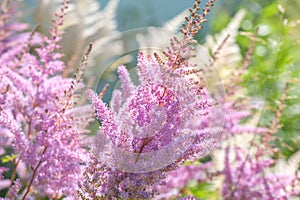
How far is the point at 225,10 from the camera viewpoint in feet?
16.0

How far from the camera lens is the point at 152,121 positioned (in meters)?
0.78

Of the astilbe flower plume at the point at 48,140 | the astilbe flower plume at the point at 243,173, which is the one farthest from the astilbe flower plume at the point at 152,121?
the astilbe flower plume at the point at 243,173

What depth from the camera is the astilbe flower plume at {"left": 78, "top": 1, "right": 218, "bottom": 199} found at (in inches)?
30.2

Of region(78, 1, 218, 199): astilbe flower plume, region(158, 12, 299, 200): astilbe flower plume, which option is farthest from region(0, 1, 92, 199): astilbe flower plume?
region(158, 12, 299, 200): astilbe flower plume

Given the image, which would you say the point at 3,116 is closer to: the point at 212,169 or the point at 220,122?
the point at 220,122

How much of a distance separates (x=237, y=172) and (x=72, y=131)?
643 millimetres

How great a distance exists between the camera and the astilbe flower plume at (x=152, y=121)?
30.2 inches

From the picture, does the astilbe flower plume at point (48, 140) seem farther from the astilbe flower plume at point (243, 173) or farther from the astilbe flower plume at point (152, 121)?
the astilbe flower plume at point (243, 173)

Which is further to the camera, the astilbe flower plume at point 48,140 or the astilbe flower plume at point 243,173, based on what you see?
the astilbe flower plume at point 243,173

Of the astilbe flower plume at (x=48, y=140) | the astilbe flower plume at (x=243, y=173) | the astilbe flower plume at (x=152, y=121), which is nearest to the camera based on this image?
the astilbe flower plume at (x=152, y=121)

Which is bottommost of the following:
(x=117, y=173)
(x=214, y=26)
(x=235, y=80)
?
(x=117, y=173)

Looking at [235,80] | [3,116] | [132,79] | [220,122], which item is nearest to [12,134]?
[3,116]

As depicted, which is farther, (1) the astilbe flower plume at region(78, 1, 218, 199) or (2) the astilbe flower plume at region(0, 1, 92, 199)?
(2) the astilbe flower plume at region(0, 1, 92, 199)

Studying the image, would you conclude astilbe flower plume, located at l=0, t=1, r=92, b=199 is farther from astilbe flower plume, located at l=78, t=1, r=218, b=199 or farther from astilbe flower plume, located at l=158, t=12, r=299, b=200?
astilbe flower plume, located at l=158, t=12, r=299, b=200
